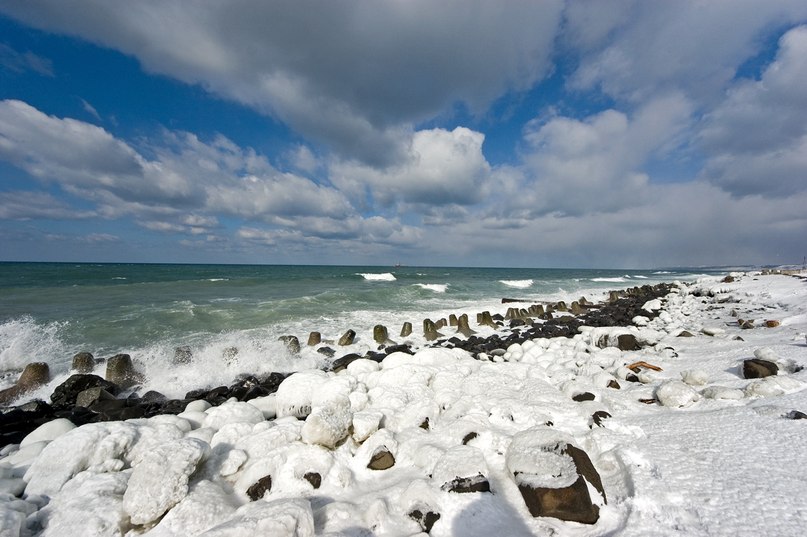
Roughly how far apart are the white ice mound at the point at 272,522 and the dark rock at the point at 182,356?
691 cm

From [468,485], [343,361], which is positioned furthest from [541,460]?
[343,361]

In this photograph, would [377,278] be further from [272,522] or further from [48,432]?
[272,522]

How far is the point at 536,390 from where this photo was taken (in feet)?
15.7

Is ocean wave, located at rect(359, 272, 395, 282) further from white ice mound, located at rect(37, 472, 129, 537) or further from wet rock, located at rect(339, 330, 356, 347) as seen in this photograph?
white ice mound, located at rect(37, 472, 129, 537)

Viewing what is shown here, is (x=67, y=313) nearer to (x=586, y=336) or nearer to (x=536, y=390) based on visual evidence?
(x=536, y=390)

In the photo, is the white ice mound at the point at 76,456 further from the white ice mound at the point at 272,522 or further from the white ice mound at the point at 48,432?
the white ice mound at the point at 272,522

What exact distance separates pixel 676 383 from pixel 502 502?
117 inches

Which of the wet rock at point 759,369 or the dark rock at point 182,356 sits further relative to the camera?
the dark rock at point 182,356

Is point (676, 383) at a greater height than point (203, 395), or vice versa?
point (676, 383)

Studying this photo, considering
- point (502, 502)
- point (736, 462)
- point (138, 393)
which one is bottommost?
point (138, 393)

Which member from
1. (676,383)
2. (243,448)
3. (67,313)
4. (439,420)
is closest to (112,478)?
(243,448)

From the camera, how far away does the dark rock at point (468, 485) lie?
280 cm

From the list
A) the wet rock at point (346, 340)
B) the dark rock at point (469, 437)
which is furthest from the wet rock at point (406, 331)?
the dark rock at point (469, 437)

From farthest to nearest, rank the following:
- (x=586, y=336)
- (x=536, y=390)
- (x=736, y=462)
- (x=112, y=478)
A: (x=586, y=336) → (x=536, y=390) → (x=112, y=478) → (x=736, y=462)
